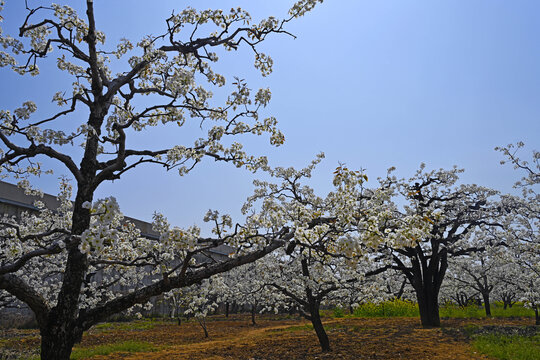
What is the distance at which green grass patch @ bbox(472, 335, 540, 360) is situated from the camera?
8.57 m

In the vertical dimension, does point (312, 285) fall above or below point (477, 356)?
above

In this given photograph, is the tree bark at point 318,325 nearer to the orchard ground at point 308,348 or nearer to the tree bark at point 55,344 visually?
the orchard ground at point 308,348

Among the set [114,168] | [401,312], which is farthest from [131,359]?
[401,312]

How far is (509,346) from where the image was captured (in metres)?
9.54

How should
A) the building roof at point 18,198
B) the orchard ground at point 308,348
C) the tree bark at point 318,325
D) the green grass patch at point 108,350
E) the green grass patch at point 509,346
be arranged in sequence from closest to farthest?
the green grass patch at point 509,346 < the orchard ground at point 308,348 < the green grass patch at point 108,350 < the tree bark at point 318,325 < the building roof at point 18,198

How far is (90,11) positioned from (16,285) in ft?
16.3

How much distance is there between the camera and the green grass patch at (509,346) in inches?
337

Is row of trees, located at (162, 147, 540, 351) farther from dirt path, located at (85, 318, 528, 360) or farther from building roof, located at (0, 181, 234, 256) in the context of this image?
building roof, located at (0, 181, 234, 256)

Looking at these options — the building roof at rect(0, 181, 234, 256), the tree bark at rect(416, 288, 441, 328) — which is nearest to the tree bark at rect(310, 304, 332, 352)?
the tree bark at rect(416, 288, 441, 328)

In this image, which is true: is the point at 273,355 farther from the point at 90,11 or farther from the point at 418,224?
the point at 90,11

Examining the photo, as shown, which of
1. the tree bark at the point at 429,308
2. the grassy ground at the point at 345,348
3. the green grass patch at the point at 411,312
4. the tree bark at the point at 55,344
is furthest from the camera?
the green grass patch at the point at 411,312

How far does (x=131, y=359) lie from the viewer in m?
9.43

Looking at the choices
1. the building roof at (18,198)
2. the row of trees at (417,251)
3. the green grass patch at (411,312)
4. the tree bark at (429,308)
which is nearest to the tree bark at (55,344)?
the row of trees at (417,251)

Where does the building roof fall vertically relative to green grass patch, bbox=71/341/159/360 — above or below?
above
